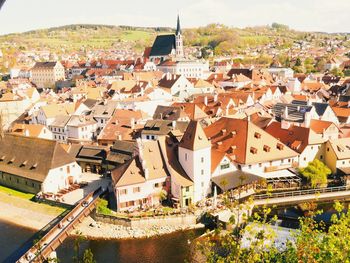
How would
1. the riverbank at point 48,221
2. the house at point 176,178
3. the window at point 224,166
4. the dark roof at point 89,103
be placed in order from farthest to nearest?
the dark roof at point 89,103, the window at point 224,166, the house at point 176,178, the riverbank at point 48,221

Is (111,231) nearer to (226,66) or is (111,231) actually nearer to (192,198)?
(192,198)

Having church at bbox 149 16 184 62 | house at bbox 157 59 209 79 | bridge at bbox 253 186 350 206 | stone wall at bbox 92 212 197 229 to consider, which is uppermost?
church at bbox 149 16 184 62

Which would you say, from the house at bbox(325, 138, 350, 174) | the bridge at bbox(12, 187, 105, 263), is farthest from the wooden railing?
the bridge at bbox(12, 187, 105, 263)

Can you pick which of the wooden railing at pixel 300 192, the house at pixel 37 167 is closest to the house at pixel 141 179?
the house at pixel 37 167

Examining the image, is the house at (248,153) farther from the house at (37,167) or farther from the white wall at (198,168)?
the house at (37,167)

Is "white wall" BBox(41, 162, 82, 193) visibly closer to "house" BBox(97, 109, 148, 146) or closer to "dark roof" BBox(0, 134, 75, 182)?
"dark roof" BBox(0, 134, 75, 182)

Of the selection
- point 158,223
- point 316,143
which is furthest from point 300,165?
point 158,223

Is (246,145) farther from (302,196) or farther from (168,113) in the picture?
(168,113)
